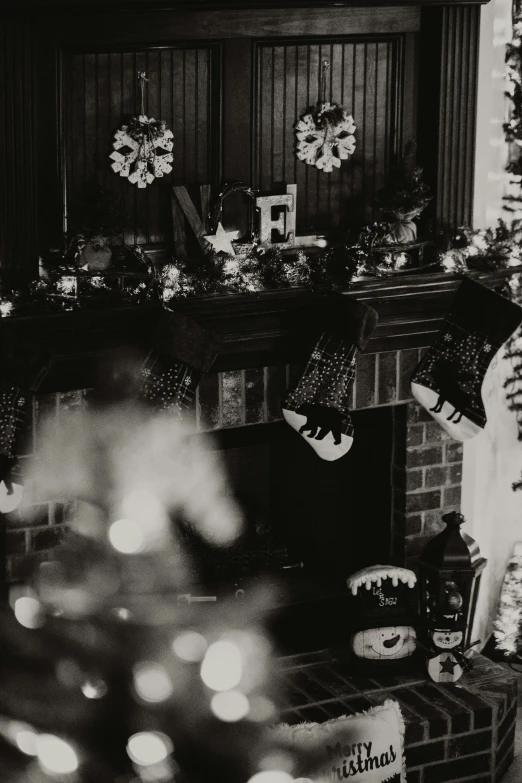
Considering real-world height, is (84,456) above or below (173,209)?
below

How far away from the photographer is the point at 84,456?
3.56m

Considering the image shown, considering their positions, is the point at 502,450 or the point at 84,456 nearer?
the point at 84,456

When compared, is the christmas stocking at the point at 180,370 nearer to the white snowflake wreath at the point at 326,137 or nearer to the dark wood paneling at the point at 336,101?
the dark wood paneling at the point at 336,101

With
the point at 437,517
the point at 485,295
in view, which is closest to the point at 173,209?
the point at 485,295

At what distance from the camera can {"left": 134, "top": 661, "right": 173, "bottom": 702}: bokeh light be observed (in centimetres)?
358

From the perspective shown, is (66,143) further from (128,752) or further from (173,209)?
(128,752)

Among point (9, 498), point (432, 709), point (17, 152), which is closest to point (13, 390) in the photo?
point (9, 498)

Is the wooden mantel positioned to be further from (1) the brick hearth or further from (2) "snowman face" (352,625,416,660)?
(1) the brick hearth

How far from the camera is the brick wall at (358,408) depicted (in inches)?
137

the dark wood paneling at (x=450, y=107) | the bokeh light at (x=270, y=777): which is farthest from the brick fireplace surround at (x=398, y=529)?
the dark wood paneling at (x=450, y=107)

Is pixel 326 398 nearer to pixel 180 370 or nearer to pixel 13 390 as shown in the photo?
pixel 180 370

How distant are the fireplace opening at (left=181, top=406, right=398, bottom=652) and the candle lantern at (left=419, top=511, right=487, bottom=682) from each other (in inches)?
14.2

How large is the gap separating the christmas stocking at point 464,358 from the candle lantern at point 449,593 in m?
0.34

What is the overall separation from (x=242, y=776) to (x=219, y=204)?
1760 mm
